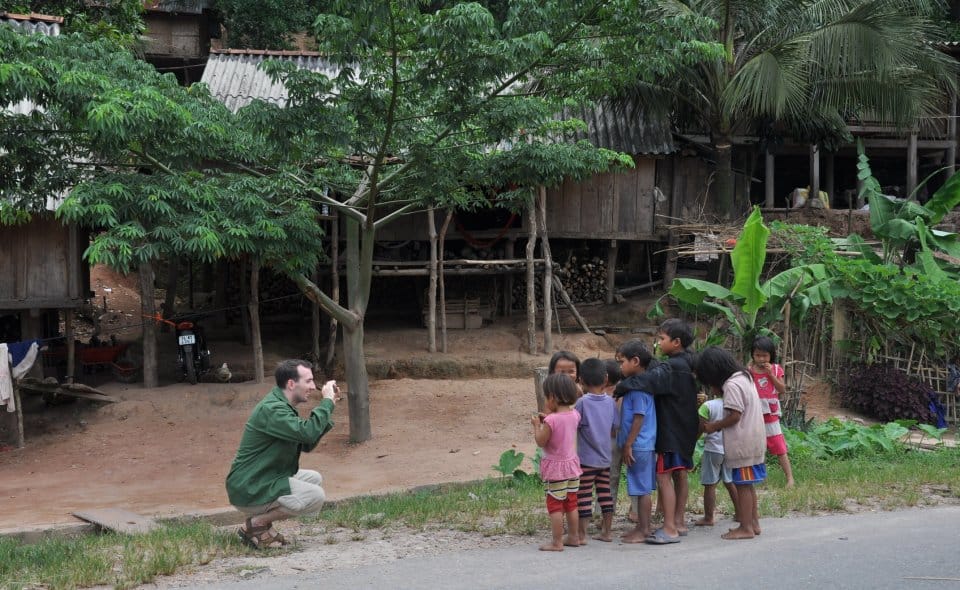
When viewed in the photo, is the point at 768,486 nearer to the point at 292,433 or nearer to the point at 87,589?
the point at 292,433

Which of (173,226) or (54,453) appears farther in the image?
(54,453)

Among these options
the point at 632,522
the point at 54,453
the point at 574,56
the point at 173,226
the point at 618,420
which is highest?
the point at 574,56

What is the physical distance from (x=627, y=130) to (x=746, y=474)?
12.3 m

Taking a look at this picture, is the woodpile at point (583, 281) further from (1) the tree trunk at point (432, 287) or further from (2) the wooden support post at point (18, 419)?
(2) the wooden support post at point (18, 419)

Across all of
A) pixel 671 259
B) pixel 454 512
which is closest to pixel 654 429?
pixel 454 512

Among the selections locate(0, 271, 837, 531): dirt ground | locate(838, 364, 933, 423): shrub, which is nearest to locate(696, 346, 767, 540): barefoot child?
locate(0, 271, 837, 531): dirt ground

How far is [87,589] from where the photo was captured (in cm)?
507

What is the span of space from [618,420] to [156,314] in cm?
1083

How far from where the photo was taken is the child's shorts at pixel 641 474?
5695 millimetres

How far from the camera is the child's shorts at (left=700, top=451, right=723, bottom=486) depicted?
5.98 meters

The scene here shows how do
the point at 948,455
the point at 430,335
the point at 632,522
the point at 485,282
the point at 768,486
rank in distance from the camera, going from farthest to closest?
1. the point at 485,282
2. the point at 430,335
3. the point at 948,455
4. the point at 768,486
5. the point at 632,522

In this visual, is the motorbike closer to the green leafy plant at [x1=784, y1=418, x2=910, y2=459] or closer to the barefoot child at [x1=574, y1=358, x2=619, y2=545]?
the green leafy plant at [x1=784, y1=418, x2=910, y2=459]

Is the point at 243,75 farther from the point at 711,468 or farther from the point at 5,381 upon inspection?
the point at 711,468

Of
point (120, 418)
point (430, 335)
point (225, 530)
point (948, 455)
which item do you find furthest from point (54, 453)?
point (948, 455)
